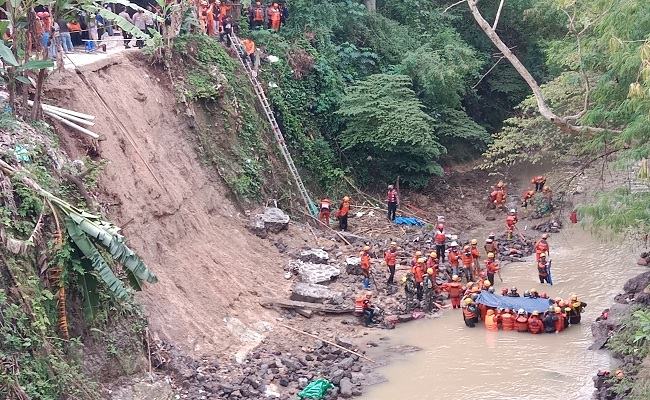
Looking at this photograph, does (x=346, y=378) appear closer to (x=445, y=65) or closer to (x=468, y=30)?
(x=445, y=65)

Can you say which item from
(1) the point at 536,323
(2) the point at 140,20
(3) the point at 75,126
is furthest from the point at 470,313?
(2) the point at 140,20

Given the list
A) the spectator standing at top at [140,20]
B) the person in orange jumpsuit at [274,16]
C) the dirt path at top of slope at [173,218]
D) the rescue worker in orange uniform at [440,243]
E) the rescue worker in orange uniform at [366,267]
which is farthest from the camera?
the person in orange jumpsuit at [274,16]

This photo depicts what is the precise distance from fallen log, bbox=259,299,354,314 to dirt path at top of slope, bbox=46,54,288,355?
27 centimetres

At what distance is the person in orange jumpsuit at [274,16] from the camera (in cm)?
2536

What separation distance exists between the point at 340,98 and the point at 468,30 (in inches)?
353

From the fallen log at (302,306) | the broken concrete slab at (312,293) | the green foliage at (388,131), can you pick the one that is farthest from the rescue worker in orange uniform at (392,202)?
the fallen log at (302,306)

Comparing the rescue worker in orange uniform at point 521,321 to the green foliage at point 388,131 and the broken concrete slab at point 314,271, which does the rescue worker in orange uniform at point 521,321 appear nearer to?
the broken concrete slab at point 314,271

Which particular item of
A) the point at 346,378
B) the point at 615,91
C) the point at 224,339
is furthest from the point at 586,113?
the point at 224,339

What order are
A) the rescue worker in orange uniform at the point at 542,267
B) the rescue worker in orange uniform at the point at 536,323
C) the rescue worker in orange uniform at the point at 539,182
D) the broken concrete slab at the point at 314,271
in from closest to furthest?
the rescue worker in orange uniform at the point at 536,323 → the broken concrete slab at the point at 314,271 → the rescue worker in orange uniform at the point at 542,267 → the rescue worker in orange uniform at the point at 539,182

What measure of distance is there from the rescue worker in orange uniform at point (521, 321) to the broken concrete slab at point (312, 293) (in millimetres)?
3937

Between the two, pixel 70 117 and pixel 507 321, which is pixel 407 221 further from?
pixel 70 117

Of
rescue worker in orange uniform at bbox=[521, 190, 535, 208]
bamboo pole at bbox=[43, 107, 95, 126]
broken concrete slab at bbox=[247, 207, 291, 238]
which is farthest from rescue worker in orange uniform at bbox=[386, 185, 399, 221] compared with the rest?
bamboo pole at bbox=[43, 107, 95, 126]

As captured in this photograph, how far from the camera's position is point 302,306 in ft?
56.2

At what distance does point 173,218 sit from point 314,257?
3869 mm
